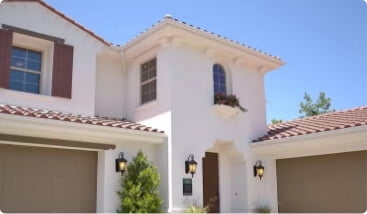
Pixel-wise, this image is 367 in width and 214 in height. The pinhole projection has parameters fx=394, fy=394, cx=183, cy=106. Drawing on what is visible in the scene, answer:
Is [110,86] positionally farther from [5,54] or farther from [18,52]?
[5,54]

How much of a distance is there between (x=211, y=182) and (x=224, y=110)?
2542 mm

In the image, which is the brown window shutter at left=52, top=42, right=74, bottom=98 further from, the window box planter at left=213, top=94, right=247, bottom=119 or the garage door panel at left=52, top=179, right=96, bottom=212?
the window box planter at left=213, top=94, right=247, bottom=119

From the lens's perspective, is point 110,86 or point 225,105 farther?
point 110,86

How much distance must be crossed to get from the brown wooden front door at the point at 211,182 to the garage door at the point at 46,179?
3945 mm

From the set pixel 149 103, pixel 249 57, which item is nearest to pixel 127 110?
pixel 149 103

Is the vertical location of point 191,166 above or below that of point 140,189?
above

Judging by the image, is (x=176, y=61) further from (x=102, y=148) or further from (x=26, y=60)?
(x=26, y=60)

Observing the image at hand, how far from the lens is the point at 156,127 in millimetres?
12461

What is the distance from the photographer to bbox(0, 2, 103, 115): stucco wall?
37.2 feet

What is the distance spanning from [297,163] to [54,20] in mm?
9367

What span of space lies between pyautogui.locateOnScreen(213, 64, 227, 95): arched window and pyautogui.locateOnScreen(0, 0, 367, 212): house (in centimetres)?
Answer: 4

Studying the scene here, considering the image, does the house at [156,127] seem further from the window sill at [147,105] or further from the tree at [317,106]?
the tree at [317,106]

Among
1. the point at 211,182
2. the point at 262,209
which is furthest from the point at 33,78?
the point at 262,209

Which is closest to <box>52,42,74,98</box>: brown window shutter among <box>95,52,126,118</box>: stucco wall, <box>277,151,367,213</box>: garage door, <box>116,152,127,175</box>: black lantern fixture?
<box>95,52,126,118</box>: stucco wall
